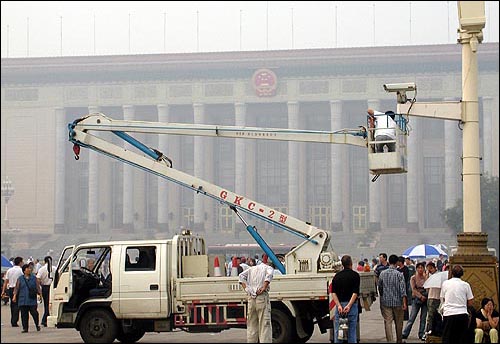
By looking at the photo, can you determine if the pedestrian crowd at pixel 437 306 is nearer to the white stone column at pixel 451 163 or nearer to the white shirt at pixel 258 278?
the white shirt at pixel 258 278

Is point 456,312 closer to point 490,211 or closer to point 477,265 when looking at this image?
point 477,265

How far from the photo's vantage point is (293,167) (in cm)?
10731

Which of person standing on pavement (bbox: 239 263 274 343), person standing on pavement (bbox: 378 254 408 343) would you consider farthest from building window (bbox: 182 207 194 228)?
person standing on pavement (bbox: 239 263 274 343)

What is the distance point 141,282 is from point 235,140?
302 ft

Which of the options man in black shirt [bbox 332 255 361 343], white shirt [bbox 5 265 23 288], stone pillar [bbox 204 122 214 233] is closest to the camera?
man in black shirt [bbox 332 255 361 343]

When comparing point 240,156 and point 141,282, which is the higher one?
point 240,156

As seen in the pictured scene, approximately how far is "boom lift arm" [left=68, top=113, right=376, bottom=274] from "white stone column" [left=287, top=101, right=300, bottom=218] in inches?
3371

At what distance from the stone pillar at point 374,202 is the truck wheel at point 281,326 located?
8563 centimetres

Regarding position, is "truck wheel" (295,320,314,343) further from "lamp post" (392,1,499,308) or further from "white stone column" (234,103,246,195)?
"white stone column" (234,103,246,195)

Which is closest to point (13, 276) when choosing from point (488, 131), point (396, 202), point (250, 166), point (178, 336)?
point (178, 336)

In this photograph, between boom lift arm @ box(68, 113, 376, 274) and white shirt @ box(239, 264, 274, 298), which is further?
boom lift arm @ box(68, 113, 376, 274)

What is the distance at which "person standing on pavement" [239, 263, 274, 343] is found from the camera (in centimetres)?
1692

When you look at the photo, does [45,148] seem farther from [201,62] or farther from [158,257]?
[158,257]

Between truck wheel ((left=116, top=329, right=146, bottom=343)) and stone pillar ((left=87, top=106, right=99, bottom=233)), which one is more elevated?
stone pillar ((left=87, top=106, right=99, bottom=233))
